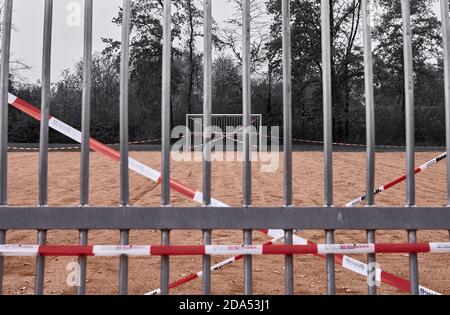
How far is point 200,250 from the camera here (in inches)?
84.0

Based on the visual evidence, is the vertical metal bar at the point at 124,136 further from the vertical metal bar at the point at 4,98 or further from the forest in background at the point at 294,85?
the forest in background at the point at 294,85

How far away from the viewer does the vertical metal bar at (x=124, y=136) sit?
7.26 feet

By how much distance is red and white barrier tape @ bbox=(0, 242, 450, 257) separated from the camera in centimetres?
213

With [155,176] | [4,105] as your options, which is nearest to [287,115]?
[155,176]

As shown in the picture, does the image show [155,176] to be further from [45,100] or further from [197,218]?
[45,100]

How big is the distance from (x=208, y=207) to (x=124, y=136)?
60 cm

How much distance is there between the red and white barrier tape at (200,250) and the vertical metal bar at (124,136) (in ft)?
0.32

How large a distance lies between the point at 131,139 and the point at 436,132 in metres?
20.5

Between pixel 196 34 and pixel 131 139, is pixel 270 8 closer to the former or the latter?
pixel 196 34

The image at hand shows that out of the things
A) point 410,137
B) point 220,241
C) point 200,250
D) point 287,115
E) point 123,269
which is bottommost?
point 220,241

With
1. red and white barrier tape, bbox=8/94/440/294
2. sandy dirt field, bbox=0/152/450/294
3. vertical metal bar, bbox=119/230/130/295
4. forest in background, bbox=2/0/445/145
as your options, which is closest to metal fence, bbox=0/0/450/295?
vertical metal bar, bbox=119/230/130/295

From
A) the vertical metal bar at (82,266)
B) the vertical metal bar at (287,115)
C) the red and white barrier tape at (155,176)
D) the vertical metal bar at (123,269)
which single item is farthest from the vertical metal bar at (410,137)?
the vertical metal bar at (82,266)

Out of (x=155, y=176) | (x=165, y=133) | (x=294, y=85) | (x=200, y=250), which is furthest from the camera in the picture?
(x=294, y=85)
